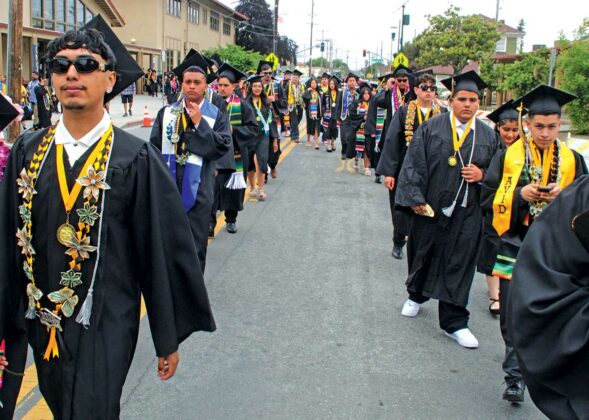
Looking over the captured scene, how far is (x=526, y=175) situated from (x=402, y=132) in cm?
268

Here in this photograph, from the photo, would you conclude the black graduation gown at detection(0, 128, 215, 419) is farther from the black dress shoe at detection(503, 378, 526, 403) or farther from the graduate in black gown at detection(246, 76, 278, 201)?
the graduate in black gown at detection(246, 76, 278, 201)

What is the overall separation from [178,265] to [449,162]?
3258 mm

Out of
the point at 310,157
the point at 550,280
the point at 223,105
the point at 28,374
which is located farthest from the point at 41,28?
the point at 550,280

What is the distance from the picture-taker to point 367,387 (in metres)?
4.54

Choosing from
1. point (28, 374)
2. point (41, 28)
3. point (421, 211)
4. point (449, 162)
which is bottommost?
point (28, 374)

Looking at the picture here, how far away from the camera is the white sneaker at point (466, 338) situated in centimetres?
532

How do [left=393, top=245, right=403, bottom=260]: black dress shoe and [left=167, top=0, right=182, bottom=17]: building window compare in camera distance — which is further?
[left=167, top=0, right=182, bottom=17]: building window

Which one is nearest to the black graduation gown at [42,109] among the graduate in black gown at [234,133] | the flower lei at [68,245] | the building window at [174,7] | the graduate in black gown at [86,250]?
the graduate in black gown at [234,133]

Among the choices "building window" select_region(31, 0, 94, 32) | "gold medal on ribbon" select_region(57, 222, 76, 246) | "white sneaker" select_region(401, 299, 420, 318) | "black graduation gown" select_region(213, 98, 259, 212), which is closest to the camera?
"gold medal on ribbon" select_region(57, 222, 76, 246)

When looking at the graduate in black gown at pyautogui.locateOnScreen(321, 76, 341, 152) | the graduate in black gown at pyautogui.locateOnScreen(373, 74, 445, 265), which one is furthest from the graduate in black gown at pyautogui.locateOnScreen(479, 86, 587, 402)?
the graduate in black gown at pyautogui.locateOnScreen(321, 76, 341, 152)

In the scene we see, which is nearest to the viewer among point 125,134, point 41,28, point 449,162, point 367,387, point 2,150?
point 125,134

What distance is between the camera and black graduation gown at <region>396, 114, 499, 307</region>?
548 cm

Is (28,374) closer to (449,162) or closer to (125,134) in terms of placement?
(125,134)

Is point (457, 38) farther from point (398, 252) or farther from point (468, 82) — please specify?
point (468, 82)
